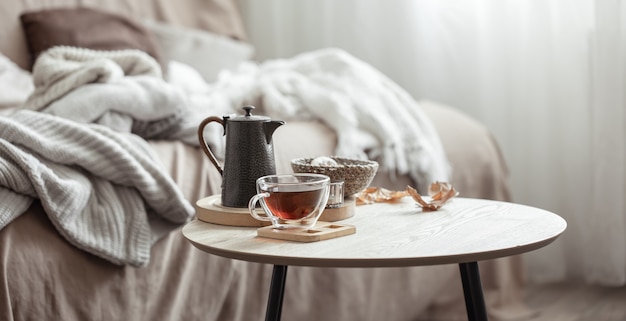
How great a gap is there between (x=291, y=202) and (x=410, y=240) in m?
0.16

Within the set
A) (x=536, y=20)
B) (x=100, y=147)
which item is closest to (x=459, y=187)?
(x=536, y=20)

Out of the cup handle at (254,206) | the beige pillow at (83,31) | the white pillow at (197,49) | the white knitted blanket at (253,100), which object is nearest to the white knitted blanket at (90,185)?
the white knitted blanket at (253,100)

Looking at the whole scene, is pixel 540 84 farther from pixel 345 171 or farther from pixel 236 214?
pixel 236 214

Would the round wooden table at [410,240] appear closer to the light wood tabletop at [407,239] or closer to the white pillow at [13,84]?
the light wood tabletop at [407,239]

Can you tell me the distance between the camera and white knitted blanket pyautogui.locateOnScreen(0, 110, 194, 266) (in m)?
1.37

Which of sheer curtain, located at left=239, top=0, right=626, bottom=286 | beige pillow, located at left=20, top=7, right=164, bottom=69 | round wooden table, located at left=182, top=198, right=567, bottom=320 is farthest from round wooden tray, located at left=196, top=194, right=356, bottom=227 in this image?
sheer curtain, located at left=239, top=0, right=626, bottom=286

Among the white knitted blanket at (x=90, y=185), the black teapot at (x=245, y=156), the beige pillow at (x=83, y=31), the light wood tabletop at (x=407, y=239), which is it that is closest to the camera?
the light wood tabletop at (x=407, y=239)

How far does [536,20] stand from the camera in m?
2.47

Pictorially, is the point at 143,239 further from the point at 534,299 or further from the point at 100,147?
the point at 534,299

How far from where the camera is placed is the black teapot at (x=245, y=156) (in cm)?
123

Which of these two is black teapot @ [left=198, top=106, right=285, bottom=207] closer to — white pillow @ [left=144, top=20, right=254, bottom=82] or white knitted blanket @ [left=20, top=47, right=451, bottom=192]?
white knitted blanket @ [left=20, top=47, right=451, bottom=192]

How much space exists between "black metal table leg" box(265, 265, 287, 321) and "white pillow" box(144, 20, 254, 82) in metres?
1.38

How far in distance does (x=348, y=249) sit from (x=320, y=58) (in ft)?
3.91

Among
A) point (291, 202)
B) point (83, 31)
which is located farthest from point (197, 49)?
point (291, 202)
